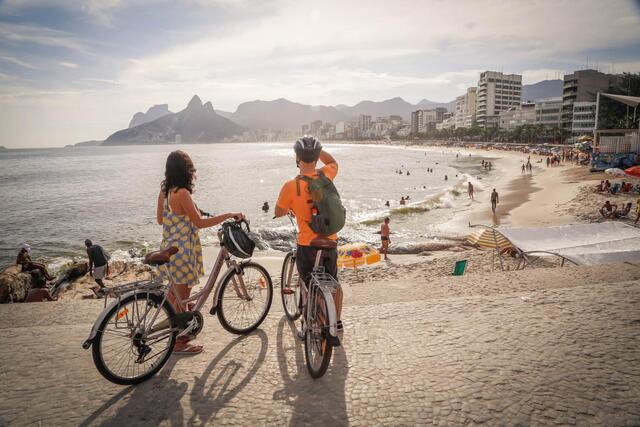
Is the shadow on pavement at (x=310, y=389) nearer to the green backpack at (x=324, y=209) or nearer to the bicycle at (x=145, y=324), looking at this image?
the bicycle at (x=145, y=324)

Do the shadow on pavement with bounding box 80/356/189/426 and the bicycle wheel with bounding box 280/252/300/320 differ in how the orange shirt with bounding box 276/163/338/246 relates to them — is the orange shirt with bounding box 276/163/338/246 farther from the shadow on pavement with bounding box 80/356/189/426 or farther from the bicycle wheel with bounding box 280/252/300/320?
the shadow on pavement with bounding box 80/356/189/426

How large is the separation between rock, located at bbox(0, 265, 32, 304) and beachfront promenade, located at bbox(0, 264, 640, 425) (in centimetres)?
709

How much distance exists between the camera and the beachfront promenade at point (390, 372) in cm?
301

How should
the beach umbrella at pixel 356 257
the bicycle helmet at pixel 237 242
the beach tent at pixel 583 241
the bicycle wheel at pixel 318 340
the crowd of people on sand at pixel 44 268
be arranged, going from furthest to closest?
the beach umbrella at pixel 356 257 < the crowd of people on sand at pixel 44 268 < the beach tent at pixel 583 241 < the bicycle helmet at pixel 237 242 < the bicycle wheel at pixel 318 340

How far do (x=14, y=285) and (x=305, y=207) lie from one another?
1188 cm

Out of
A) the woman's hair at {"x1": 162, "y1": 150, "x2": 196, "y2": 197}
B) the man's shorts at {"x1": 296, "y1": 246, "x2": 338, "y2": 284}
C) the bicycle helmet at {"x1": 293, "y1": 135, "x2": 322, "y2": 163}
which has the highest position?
the bicycle helmet at {"x1": 293, "y1": 135, "x2": 322, "y2": 163}

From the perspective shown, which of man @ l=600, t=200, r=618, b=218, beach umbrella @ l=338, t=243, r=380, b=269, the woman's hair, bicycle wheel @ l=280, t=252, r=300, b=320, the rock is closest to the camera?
the woman's hair

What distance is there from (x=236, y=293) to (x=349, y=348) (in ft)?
4.95

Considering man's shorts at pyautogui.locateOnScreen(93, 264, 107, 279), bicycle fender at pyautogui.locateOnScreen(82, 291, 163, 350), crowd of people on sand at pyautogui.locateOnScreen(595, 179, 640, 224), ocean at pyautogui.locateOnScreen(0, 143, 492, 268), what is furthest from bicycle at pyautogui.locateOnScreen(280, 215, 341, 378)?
crowd of people on sand at pyautogui.locateOnScreen(595, 179, 640, 224)

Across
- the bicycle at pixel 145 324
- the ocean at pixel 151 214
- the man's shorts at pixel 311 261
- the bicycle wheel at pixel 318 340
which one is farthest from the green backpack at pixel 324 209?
the ocean at pixel 151 214

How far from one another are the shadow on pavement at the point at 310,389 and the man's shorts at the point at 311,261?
86 centimetres

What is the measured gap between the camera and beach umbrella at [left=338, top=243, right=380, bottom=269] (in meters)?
13.7

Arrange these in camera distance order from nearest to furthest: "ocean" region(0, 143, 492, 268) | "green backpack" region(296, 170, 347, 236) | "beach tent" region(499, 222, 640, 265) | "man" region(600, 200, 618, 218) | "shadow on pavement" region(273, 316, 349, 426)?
1. "shadow on pavement" region(273, 316, 349, 426)
2. "green backpack" region(296, 170, 347, 236)
3. "beach tent" region(499, 222, 640, 265)
4. "man" region(600, 200, 618, 218)
5. "ocean" region(0, 143, 492, 268)

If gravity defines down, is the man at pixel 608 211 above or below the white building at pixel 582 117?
below
